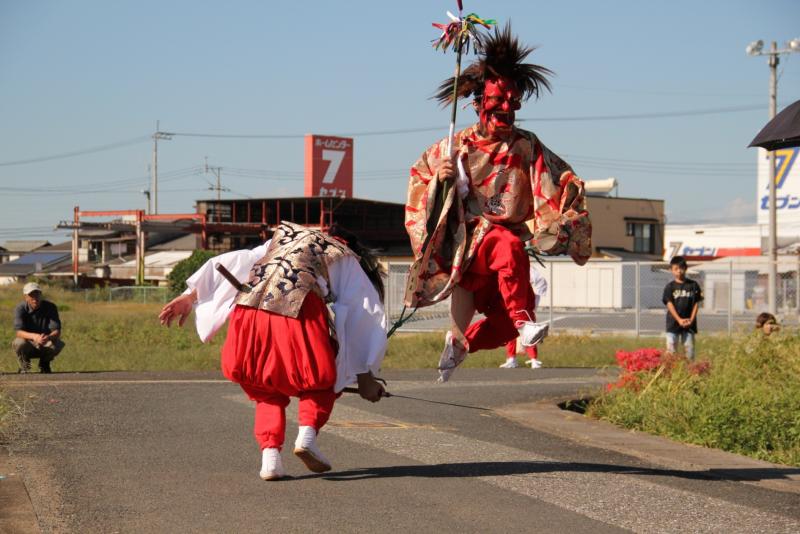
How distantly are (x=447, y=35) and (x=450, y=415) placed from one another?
430 cm

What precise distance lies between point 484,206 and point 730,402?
3.51m

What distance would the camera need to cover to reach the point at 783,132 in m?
9.50

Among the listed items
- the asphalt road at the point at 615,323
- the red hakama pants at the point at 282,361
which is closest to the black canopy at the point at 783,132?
the red hakama pants at the point at 282,361

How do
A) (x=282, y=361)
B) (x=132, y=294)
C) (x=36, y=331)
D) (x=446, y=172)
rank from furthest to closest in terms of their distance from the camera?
(x=132, y=294), (x=36, y=331), (x=446, y=172), (x=282, y=361)

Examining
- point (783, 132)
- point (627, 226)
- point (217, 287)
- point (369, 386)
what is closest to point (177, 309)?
point (217, 287)

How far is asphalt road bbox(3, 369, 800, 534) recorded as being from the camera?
18.7ft

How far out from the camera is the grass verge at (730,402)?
9391mm

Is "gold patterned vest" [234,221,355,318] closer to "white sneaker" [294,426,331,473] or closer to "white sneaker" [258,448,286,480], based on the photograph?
"white sneaker" [294,426,331,473]

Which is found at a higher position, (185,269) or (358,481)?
(185,269)

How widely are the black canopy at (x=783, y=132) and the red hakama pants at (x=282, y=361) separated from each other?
4774mm

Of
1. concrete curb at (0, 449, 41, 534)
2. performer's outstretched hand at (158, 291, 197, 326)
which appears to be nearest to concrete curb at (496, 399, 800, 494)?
performer's outstretched hand at (158, 291, 197, 326)

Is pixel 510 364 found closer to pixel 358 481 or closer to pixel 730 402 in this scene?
pixel 730 402

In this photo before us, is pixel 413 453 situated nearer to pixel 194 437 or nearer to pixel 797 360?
pixel 194 437

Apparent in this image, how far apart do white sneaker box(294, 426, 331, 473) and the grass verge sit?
3971 millimetres
